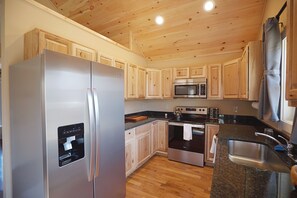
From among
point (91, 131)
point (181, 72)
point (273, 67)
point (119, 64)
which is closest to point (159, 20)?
point (119, 64)

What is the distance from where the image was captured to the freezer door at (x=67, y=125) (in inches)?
43.7

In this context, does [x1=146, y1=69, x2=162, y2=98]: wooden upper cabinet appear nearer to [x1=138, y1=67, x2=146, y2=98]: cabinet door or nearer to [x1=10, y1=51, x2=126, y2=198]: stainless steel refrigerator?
[x1=138, y1=67, x2=146, y2=98]: cabinet door

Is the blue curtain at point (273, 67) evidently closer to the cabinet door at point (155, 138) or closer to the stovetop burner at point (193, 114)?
the stovetop burner at point (193, 114)

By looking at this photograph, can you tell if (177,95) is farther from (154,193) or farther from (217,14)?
(154,193)

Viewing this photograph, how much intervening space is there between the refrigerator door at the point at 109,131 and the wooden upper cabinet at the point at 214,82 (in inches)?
83.4

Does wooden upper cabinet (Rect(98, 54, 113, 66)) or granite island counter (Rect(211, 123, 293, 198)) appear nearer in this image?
granite island counter (Rect(211, 123, 293, 198))

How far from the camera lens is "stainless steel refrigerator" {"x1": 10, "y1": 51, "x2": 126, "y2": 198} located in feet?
3.64

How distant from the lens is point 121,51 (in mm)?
3119

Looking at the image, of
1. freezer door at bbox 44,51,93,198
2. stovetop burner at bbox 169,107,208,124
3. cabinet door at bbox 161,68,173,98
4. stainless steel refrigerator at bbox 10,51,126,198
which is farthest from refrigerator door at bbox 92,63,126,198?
cabinet door at bbox 161,68,173,98

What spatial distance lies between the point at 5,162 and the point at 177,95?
2.96m

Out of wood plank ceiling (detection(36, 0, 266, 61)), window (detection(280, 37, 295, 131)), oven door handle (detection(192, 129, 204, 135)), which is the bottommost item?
oven door handle (detection(192, 129, 204, 135))

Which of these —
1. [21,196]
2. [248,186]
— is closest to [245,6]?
[248,186]

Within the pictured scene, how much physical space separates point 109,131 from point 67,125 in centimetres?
50

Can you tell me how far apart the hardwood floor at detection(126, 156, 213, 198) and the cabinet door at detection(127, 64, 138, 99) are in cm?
148
